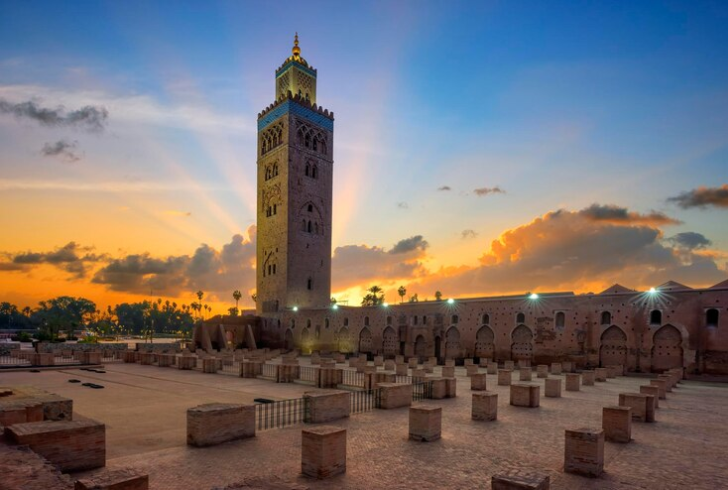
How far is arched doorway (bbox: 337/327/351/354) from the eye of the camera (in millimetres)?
40500

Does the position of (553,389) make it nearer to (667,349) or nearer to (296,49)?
(667,349)

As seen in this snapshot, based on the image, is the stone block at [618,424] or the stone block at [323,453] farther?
the stone block at [618,424]

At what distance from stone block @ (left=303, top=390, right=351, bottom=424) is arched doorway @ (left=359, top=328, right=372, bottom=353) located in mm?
27855

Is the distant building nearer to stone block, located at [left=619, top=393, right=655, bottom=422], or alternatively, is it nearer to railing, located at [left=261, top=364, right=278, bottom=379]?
railing, located at [left=261, top=364, right=278, bottom=379]

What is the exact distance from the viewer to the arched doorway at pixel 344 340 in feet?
133

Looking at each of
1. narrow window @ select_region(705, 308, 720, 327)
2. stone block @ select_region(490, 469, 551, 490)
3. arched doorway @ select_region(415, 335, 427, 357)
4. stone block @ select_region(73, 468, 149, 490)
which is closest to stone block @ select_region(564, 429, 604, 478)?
stone block @ select_region(490, 469, 551, 490)

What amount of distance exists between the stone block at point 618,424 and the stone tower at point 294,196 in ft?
132

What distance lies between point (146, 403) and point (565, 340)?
2402 centimetres

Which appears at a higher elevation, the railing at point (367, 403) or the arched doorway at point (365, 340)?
the railing at point (367, 403)

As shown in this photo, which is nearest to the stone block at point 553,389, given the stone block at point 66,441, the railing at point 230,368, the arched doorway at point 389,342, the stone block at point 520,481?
the stone block at point 520,481

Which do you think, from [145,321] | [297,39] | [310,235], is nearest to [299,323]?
[310,235]

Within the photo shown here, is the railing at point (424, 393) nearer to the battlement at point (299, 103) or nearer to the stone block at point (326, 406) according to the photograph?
the stone block at point (326, 406)

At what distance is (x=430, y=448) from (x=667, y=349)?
22225 mm

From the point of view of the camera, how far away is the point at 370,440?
29.9ft
